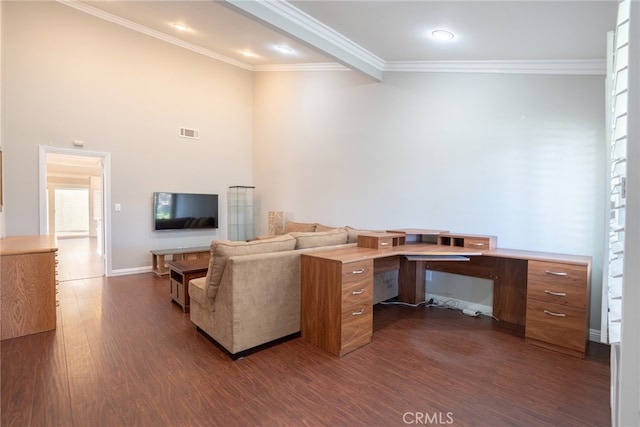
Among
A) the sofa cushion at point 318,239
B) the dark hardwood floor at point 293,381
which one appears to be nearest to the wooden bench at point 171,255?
the dark hardwood floor at point 293,381

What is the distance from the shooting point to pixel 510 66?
3.47 m

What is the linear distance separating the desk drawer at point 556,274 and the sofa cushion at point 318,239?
185 centimetres

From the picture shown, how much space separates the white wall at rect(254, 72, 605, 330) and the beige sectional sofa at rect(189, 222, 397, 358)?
1.99 meters

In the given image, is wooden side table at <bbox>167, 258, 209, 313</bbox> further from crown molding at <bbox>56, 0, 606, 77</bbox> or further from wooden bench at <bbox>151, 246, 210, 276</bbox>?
crown molding at <bbox>56, 0, 606, 77</bbox>

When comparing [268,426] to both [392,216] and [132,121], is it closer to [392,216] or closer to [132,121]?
[392,216]

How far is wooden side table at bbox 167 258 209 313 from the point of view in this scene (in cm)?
367

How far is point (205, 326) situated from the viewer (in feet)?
9.55

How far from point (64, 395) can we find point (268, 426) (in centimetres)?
141

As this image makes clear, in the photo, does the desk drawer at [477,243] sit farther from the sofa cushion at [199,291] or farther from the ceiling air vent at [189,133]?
the ceiling air vent at [189,133]

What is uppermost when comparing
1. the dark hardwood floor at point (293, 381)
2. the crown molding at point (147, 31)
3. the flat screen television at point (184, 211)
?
the crown molding at point (147, 31)

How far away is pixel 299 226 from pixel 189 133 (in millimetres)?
2872

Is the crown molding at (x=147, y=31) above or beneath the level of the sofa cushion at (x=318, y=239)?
above

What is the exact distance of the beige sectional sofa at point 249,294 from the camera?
8.35 ft

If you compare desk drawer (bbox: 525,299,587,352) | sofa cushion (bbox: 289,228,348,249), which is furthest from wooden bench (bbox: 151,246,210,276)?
desk drawer (bbox: 525,299,587,352)
